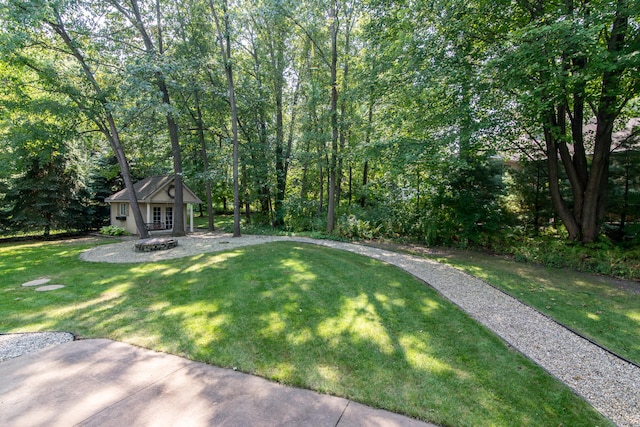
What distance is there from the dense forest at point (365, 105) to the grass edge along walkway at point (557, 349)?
4.36 metres

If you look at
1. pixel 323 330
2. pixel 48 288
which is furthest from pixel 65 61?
pixel 323 330

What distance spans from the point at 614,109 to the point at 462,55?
3933 mm

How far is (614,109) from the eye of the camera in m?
7.08

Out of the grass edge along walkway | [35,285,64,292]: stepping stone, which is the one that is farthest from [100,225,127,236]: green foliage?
the grass edge along walkway

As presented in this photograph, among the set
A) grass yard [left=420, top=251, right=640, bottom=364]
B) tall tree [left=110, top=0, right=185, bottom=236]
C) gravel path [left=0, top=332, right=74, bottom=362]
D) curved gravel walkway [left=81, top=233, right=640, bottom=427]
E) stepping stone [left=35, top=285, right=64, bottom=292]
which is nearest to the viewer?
curved gravel walkway [left=81, top=233, right=640, bottom=427]

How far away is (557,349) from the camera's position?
3693mm

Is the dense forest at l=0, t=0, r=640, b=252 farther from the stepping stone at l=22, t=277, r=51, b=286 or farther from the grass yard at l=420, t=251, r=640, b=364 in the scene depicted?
the stepping stone at l=22, t=277, r=51, b=286

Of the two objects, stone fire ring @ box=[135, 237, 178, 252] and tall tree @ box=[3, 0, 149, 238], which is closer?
tall tree @ box=[3, 0, 149, 238]

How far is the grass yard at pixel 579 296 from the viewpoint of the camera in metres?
4.09

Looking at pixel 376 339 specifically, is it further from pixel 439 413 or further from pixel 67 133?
pixel 67 133

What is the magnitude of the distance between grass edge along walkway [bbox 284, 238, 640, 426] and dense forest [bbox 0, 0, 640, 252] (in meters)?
4.36

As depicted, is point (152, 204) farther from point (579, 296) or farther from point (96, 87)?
point (579, 296)

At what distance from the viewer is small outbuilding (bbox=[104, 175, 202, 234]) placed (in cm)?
1532

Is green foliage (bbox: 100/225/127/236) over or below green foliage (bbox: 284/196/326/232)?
below
